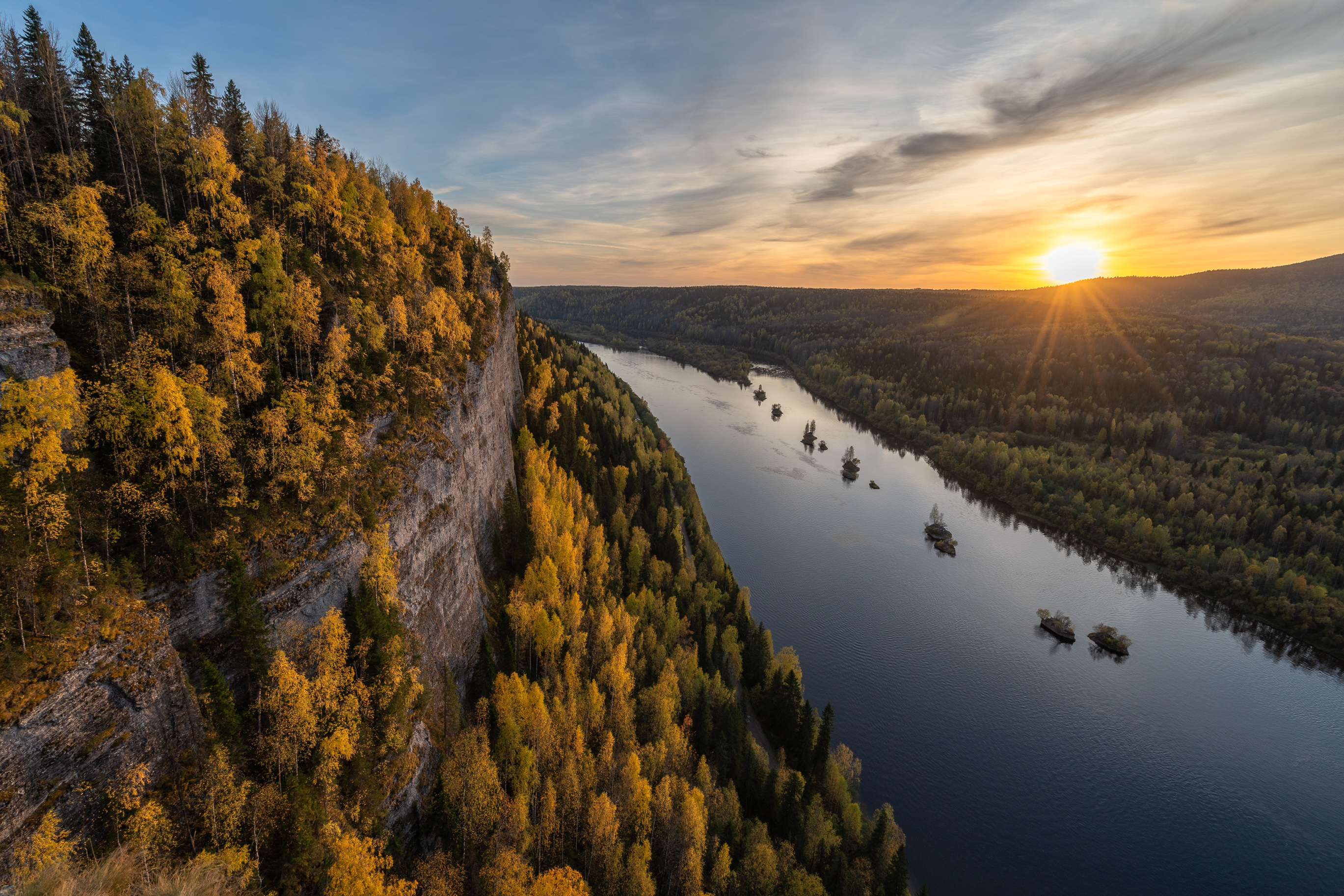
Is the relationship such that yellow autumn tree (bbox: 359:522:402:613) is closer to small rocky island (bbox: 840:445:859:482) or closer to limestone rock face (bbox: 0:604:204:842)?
limestone rock face (bbox: 0:604:204:842)

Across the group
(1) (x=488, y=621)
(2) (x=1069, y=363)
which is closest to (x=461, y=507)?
(1) (x=488, y=621)

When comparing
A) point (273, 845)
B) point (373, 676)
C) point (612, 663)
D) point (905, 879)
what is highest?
point (373, 676)

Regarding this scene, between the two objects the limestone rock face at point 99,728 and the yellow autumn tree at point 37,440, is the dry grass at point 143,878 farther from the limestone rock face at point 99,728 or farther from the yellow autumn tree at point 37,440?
the yellow autumn tree at point 37,440

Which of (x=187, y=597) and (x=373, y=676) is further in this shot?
(x=373, y=676)

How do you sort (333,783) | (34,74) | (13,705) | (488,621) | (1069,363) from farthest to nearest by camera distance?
1. (1069,363)
2. (488,621)
3. (34,74)
4. (333,783)
5. (13,705)

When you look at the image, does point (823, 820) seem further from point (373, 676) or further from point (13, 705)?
point (13, 705)

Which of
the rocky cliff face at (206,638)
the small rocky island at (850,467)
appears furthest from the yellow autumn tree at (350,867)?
the small rocky island at (850,467)

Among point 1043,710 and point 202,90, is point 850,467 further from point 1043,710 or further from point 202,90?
point 202,90
